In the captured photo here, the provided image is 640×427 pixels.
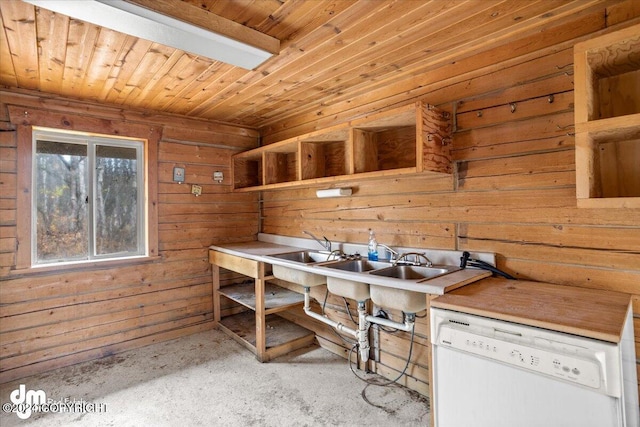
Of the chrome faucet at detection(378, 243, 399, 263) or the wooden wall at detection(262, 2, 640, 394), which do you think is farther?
the chrome faucet at detection(378, 243, 399, 263)

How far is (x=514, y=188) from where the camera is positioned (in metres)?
1.90

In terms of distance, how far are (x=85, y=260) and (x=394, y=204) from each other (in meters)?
2.78

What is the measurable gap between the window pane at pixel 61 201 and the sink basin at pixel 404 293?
2680mm

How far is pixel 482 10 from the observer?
A: 1.60m

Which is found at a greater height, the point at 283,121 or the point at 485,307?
the point at 283,121

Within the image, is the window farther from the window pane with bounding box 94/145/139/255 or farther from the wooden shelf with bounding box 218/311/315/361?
the wooden shelf with bounding box 218/311/315/361

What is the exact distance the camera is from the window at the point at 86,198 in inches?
109

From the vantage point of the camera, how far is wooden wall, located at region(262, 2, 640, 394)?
1.62 m

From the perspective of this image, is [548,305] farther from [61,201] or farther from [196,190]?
[61,201]

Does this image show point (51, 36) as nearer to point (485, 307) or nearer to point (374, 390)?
point (485, 307)

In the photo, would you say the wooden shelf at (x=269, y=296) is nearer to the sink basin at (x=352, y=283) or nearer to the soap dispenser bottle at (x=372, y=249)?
the sink basin at (x=352, y=283)

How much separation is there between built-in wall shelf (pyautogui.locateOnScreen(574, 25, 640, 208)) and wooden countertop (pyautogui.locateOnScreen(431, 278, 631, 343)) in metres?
0.43

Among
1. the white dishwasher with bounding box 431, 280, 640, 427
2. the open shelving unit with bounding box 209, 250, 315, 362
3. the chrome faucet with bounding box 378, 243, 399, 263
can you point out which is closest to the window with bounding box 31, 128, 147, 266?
the open shelving unit with bounding box 209, 250, 315, 362

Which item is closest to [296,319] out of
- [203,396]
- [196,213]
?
[203,396]
